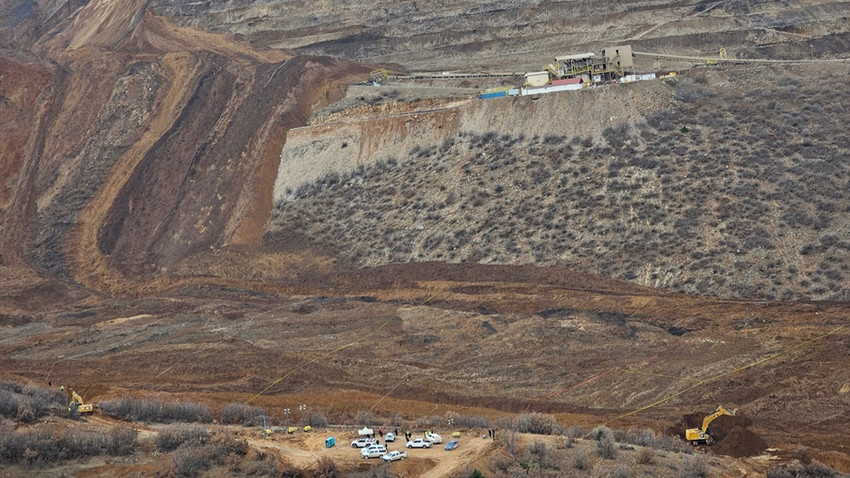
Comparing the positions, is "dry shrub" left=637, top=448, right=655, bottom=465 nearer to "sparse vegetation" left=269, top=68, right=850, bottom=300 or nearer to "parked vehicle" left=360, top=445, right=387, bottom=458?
"parked vehicle" left=360, top=445, right=387, bottom=458

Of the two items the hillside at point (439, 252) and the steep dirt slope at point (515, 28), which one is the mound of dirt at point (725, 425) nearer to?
the hillside at point (439, 252)

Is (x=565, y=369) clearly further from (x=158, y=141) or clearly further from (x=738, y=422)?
(x=158, y=141)

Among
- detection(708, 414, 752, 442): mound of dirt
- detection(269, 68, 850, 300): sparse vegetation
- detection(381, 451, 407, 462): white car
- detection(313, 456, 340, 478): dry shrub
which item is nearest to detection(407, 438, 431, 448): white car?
detection(381, 451, 407, 462): white car

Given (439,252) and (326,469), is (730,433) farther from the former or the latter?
(439,252)

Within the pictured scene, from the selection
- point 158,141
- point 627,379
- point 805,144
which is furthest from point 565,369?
point 158,141

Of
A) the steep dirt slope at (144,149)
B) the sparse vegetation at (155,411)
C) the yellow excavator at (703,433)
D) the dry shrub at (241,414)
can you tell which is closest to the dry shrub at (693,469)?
the yellow excavator at (703,433)

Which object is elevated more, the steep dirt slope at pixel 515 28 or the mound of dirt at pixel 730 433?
the steep dirt slope at pixel 515 28

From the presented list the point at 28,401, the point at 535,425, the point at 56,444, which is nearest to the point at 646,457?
the point at 535,425
